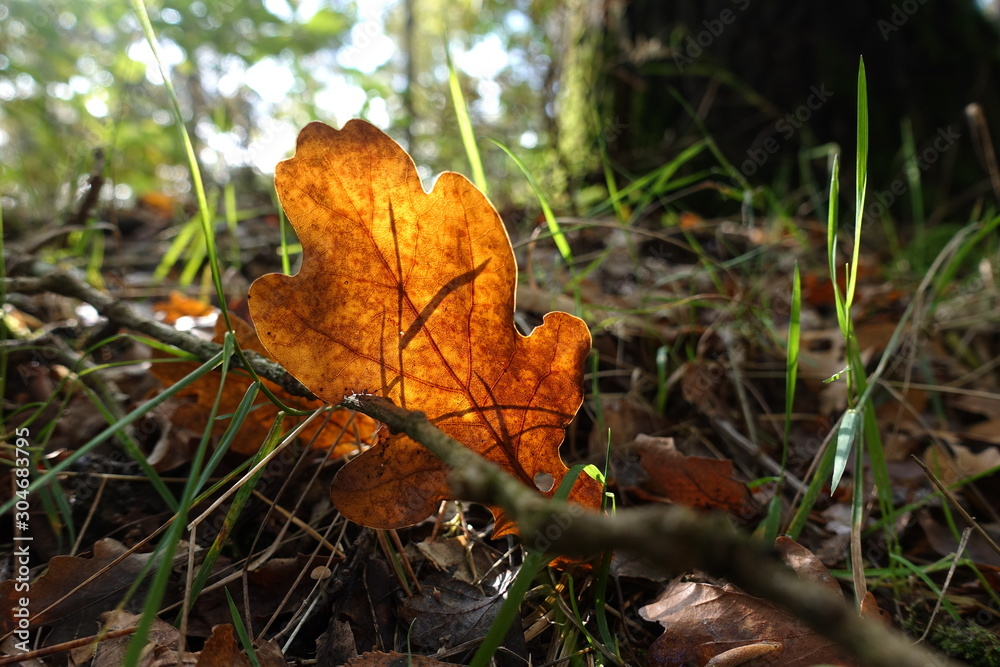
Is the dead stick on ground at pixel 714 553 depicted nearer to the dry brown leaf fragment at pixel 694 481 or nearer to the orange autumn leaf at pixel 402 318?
the orange autumn leaf at pixel 402 318

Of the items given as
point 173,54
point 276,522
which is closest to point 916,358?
point 276,522

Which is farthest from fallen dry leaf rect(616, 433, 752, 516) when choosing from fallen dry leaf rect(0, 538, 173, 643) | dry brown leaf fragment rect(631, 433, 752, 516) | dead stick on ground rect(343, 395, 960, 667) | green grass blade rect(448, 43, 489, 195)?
fallen dry leaf rect(0, 538, 173, 643)

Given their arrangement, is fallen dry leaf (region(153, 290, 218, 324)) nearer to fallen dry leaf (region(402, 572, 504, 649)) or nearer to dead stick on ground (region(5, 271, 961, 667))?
fallen dry leaf (region(402, 572, 504, 649))

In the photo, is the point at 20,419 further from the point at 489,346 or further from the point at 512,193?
the point at 512,193

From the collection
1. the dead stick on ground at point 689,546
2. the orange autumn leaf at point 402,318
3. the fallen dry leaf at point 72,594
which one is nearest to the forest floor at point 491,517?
the fallen dry leaf at point 72,594

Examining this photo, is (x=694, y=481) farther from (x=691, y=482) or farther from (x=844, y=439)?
(x=844, y=439)

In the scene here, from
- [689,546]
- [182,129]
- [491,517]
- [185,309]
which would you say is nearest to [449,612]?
[491,517]
